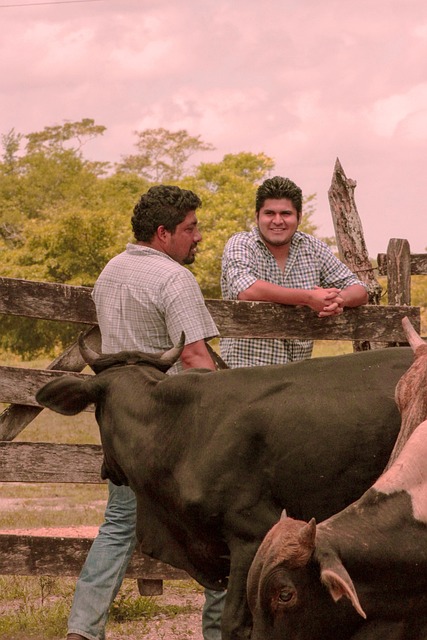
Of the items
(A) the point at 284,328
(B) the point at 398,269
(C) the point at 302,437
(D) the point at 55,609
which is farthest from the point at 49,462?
(B) the point at 398,269

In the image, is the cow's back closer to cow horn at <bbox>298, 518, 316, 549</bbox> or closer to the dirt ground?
cow horn at <bbox>298, 518, 316, 549</bbox>

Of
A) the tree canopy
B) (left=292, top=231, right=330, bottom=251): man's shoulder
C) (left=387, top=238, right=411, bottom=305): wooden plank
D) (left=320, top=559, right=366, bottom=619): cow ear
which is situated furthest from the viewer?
the tree canopy

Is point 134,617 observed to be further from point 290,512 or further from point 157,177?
point 157,177

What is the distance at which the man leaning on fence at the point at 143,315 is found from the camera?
5492mm

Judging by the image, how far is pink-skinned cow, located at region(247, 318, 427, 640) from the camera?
335 centimetres

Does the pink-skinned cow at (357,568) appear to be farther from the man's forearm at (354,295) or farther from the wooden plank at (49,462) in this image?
the wooden plank at (49,462)

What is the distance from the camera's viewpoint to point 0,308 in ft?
21.2

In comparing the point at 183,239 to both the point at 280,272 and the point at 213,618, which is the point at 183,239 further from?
the point at 213,618

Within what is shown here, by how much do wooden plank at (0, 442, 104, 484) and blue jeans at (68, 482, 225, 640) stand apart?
0.85m

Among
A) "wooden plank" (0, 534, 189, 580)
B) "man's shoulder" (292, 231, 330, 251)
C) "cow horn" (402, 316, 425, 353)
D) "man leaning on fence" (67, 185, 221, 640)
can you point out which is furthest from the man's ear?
"wooden plank" (0, 534, 189, 580)

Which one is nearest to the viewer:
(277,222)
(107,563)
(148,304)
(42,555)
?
(148,304)

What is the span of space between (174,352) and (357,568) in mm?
2033

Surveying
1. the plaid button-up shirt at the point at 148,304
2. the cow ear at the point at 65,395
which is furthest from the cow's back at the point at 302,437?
the cow ear at the point at 65,395

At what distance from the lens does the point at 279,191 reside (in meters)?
6.34
